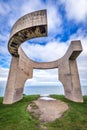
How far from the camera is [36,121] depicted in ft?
26.7

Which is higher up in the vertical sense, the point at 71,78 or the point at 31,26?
the point at 31,26

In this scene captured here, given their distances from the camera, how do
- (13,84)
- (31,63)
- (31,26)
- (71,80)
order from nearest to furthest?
(31,26) → (13,84) → (71,80) → (31,63)

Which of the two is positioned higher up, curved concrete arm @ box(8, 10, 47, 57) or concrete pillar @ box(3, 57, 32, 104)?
curved concrete arm @ box(8, 10, 47, 57)

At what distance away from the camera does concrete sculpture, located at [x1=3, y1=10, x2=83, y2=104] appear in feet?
32.0

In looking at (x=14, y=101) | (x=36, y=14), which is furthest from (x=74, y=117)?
(x=36, y=14)

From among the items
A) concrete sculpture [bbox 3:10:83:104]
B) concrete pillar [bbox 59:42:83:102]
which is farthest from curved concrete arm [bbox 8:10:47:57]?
concrete pillar [bbox 59:42:83:102]

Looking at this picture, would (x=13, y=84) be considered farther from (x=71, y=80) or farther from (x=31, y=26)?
(x=71, y=80)

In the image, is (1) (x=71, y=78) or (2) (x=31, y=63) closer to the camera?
(1) (x=71, y=78)

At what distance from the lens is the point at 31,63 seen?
71.1 feet

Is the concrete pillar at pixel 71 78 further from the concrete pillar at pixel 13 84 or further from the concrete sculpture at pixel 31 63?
the concrete pillar at pixel 13 84

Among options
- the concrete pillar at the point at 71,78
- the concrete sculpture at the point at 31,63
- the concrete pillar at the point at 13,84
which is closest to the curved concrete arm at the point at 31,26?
the concrete sculpture at the point at 31,63

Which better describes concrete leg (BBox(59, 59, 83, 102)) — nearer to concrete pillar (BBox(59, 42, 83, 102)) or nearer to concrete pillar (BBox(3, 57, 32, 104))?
concrete pillar (BBox(59, 42, 83, 102))

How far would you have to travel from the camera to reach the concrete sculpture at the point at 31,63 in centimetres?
977

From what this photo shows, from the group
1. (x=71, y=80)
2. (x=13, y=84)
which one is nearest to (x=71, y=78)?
(x=71, y=80)
